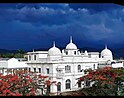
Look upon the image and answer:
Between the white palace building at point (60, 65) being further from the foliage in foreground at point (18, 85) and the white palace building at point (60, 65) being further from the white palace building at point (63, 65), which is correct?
the foliage in foreground at point (18, 85)

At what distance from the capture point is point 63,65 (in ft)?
34.1

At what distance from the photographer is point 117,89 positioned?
7.07 m

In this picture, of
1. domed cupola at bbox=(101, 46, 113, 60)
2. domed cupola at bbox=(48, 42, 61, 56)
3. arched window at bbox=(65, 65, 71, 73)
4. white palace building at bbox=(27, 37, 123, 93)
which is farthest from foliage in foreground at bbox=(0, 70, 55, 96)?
domed cupola at bbox=(101, 46, 113, 60)

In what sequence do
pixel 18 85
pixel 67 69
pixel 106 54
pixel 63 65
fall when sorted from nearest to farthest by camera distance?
Result: pixel 18 85 < pixel 63 65 < pixel 67 69 < pixel 106 54

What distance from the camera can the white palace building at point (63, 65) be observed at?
10.1 m

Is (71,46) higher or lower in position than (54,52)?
higher

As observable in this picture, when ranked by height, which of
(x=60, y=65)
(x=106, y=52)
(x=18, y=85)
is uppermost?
(x=106, y=52)

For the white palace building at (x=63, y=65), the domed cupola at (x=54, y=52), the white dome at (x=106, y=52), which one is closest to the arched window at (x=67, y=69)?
the white palace building at (x=63, y=65)

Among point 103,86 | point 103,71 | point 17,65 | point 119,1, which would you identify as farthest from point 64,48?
point 119,1

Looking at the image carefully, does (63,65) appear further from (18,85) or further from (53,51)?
(18,85)

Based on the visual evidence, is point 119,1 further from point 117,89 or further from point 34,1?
point 117,89

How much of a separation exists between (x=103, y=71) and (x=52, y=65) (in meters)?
2.68

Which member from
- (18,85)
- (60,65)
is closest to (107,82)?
(18,85)

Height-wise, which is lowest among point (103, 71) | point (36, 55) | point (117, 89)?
point (117, 89)
